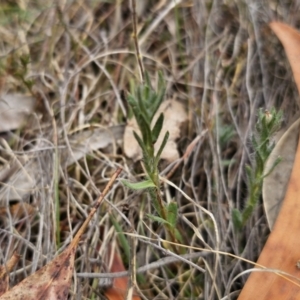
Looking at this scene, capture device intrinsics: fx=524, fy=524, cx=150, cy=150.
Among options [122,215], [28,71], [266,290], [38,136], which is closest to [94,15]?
[28,71]

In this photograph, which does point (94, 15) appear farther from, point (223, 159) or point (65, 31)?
point (223, 159)

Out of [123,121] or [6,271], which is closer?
[6,271]

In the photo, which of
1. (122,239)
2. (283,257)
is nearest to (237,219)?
(283,257)

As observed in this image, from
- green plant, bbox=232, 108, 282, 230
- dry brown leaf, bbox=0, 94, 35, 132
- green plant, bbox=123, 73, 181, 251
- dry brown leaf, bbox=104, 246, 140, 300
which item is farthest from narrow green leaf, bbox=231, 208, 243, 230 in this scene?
dry brown leaf, bbox=0, 94, 35, 132

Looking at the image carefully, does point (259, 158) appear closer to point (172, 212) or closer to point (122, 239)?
point (172, 212)

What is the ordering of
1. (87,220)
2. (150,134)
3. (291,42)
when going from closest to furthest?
(150,134) < (87,220) < (291,42)

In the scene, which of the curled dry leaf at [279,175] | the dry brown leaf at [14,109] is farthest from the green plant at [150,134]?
the dry brown leaf at [14,109]

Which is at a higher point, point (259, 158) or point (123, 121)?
point (259, 158)

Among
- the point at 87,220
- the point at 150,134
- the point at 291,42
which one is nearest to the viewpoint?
the point at 150,134

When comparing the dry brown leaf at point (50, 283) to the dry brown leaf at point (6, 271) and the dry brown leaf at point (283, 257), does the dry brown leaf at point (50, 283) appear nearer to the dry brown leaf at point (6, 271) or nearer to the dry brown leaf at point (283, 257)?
the dry brown leaf at point (6, 271)

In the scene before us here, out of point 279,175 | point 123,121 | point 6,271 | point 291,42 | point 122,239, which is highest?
point 291,42
